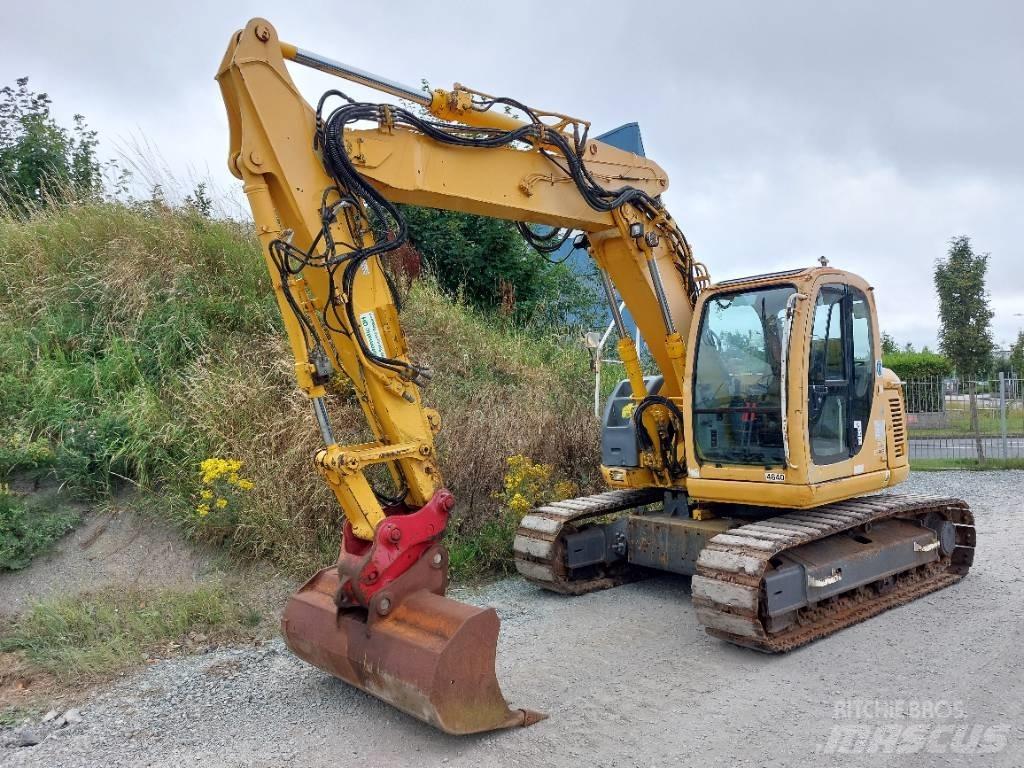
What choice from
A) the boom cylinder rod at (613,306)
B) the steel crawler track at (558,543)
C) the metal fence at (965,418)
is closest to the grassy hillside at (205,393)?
the steel crawler track at (558,543)

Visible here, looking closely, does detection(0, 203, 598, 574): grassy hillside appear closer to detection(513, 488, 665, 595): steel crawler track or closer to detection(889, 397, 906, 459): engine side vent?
detection(513, 488, 665, 595): steel crawler track

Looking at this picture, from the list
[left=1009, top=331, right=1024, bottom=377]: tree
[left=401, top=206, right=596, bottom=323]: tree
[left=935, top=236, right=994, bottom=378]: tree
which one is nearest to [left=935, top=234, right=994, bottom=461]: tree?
[left=935, top=236, right=994, bottom=378]: tree

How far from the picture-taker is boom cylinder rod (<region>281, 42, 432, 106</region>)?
4121 mm

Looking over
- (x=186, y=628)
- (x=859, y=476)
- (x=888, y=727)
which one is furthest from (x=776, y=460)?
(x=186, y=628)

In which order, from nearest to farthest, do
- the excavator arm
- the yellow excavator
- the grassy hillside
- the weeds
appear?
the excavator arm
the yellow excavator
the weeds
the grassy hillside

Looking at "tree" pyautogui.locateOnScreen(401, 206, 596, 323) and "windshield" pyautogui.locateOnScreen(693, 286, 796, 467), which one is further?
"tree" pyautogui.locateOnScreen(401, 206, 596, 323)

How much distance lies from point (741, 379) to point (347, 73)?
10.7ft

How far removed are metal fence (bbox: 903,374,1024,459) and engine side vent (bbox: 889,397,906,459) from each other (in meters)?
8.22

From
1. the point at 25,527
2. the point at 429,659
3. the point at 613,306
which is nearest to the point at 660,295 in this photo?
the point at 613,306

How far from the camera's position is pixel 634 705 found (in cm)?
425

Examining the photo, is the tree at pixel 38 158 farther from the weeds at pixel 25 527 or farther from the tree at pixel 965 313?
the tree at pixel 965 313

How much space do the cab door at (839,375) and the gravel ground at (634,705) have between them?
128 centimetres

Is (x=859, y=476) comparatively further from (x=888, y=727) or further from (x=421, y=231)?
(x=421, y=231)

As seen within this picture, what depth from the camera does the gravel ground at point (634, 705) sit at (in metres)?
3.74
